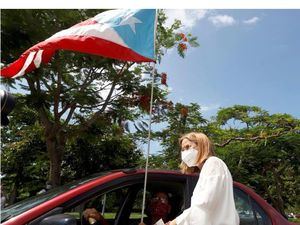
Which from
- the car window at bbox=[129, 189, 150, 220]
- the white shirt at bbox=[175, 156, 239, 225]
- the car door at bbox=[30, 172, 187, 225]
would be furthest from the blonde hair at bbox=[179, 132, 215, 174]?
the car window at bbox=[129, 189, 150, 220]

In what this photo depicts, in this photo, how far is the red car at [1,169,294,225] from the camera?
2932 millimetres

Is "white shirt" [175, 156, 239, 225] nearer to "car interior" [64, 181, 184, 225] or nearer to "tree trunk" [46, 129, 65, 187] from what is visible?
"car interior" [64, 181, 184, 225]

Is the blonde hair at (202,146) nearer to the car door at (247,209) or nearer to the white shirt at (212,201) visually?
the white shirt at (212,201)

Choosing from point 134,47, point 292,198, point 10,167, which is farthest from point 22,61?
point 10,167

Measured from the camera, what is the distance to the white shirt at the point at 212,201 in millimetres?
2742

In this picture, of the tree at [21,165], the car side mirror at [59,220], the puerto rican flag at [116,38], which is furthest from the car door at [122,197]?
the tree at [21,165]

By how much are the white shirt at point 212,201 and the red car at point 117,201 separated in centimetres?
70

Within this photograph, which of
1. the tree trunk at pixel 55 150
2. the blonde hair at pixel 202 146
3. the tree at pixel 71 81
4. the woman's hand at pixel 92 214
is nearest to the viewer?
the blonde hair at pixel 202 146

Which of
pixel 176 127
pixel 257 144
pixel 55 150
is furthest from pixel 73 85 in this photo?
pixel 257 144

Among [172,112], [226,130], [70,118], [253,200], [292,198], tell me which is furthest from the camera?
[292,198]

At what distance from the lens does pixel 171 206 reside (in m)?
3.98

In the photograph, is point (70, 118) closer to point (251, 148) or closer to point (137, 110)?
point (137, 110)

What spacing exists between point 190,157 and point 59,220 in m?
0.96

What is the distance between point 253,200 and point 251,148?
995 centimetres
